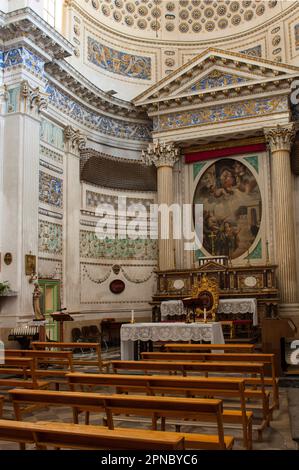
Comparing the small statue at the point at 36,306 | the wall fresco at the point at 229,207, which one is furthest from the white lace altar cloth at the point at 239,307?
the small statue at the point at 36,306

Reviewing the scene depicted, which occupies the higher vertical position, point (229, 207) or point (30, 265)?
point (229, 207)

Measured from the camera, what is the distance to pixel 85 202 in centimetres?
1814

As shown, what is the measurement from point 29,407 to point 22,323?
616cm

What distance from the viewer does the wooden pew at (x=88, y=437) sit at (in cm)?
323

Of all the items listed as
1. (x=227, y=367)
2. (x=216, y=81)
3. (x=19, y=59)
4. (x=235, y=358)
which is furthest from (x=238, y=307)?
(x=227, y=367)

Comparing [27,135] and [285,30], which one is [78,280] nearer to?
[27,135]

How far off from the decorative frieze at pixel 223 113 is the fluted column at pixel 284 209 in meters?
0.81

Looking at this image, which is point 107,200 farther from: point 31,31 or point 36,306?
point 36,306

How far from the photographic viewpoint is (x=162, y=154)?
18953 millimetres

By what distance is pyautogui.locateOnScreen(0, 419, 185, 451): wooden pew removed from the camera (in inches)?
127

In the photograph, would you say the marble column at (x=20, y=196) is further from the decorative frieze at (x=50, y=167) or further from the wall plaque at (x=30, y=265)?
the decorative frieze at (x=50, y=167)

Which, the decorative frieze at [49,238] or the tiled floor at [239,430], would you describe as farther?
the decorative frieze at [49,238]

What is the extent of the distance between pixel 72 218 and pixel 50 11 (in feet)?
22.5
